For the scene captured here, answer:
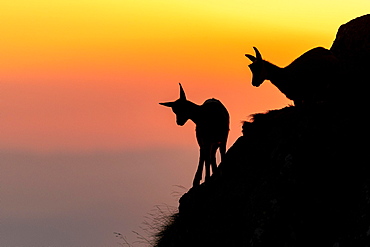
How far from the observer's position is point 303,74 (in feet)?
58.8

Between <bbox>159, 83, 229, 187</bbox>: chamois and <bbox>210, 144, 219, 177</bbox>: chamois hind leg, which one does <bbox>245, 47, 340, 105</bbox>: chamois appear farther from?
<bbox>210, 144, 219, 177</bbox>: chamois hind leg

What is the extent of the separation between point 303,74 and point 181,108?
3.30 metres

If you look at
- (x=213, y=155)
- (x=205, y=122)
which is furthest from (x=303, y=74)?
(x=213, y=155)

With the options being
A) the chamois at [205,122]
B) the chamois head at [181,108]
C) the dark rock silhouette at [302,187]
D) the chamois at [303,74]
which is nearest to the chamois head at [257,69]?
the chamois at [303,74]

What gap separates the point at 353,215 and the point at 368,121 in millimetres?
2074

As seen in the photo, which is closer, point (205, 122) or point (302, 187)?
point (302, 187)

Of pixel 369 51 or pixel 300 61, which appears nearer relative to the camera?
pixel 369 51

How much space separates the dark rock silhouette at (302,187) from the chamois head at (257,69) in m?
1.25

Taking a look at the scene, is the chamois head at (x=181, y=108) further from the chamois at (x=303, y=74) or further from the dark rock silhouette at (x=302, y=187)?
the dark rock silhouette at (x=302, y=187)

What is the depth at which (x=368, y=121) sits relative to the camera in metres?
14.9

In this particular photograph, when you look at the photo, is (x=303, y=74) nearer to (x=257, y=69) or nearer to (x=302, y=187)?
(x=257, y=69)

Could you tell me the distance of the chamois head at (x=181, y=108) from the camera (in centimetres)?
1981

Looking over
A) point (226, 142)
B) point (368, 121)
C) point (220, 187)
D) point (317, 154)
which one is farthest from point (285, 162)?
point (226, 142)

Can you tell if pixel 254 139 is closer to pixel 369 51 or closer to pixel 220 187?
pixel 220 187
